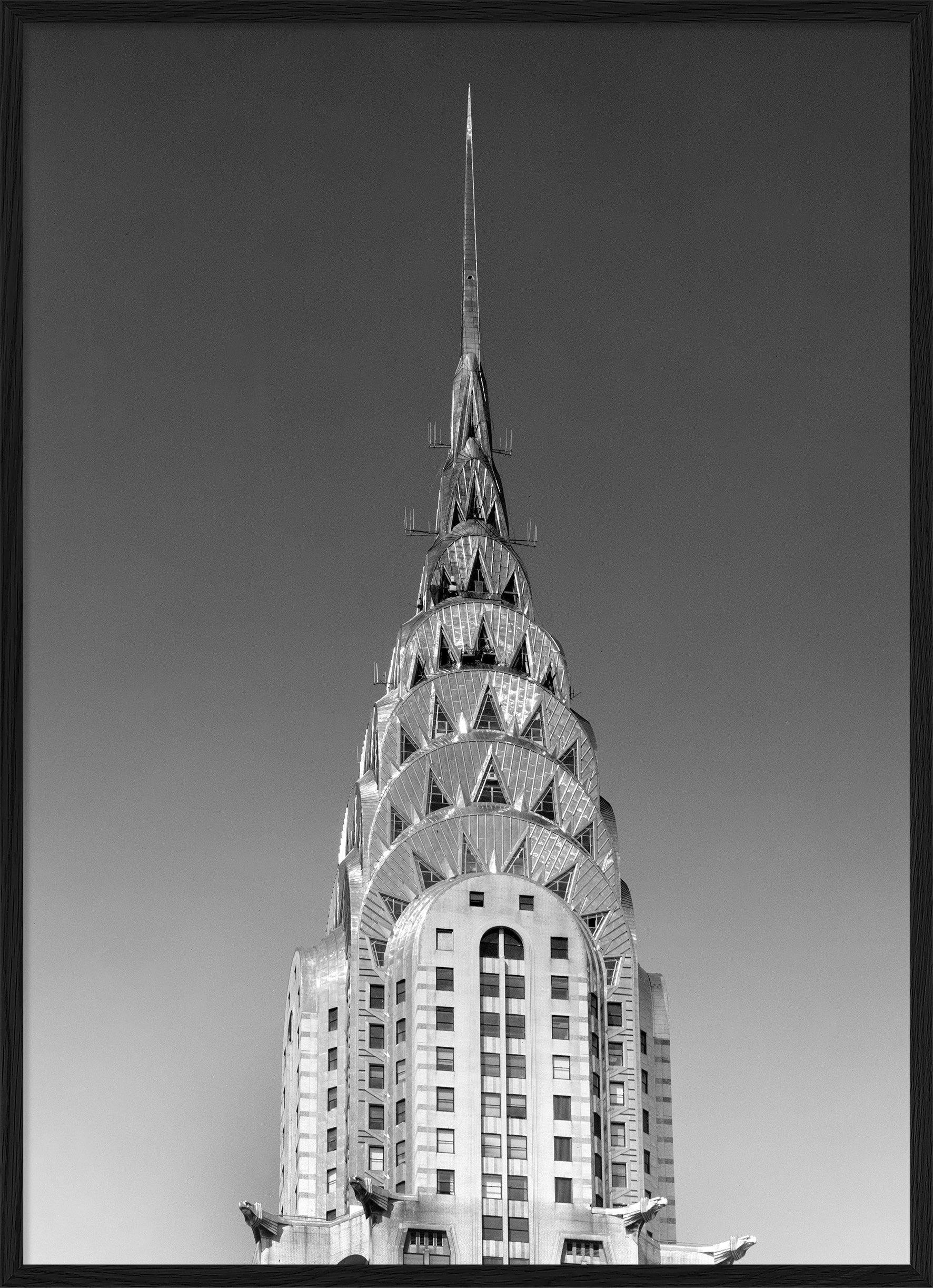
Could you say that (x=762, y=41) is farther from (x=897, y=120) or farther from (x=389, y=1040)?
(x=389, y=1040)

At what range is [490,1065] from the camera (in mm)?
42312

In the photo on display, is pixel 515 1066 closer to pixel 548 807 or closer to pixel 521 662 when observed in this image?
pixel 548 807

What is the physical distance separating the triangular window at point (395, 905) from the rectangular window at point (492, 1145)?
6229 mm

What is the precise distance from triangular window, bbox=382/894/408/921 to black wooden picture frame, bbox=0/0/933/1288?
85.8ft

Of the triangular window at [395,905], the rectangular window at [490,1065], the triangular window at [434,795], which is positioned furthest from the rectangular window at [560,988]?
the triangular window at [434,795]

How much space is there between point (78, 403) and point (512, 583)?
29.8 m

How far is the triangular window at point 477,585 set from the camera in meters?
49.2

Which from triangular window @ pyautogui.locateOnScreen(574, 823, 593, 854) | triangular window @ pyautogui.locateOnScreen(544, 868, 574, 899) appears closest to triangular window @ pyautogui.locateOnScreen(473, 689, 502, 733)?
triangular window @ pyautogui.locateOnScreen(544, 868, 574, 899)

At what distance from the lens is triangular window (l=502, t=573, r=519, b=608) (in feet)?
160

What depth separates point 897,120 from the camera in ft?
59.8

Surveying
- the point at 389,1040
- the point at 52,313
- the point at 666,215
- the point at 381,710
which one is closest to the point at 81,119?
the point at 52,313

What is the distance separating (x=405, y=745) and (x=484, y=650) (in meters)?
4.20

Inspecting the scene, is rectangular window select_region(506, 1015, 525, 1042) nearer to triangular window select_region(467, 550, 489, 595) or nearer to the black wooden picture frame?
triangular window select_region(467, 550, 489, 595)

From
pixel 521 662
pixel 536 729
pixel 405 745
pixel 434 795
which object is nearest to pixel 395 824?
pixel 434 795
